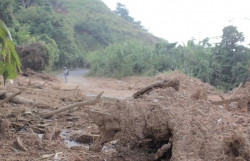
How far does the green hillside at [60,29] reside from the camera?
2370 cm

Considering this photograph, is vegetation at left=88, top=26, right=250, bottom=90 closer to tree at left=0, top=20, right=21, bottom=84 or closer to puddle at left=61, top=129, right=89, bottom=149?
puddle at left=61, top=129, right=89, bottom=149

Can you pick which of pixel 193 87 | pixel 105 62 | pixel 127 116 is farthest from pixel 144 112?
pixel 105 62

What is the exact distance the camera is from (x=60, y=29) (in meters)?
32.5

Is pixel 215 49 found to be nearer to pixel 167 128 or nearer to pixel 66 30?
pixel 66 30

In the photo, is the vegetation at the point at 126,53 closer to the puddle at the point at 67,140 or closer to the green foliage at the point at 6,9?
the green foliage at the point at 6,9

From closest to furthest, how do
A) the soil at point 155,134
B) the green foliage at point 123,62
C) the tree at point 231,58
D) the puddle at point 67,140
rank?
the soil at point 155,134
the puddle at point 67,140
the tree at point 231,58
the green foliage at point 123,62

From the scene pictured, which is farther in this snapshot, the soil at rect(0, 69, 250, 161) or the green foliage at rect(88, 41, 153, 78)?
the green foliage at rect(88, 41, 153, 78)

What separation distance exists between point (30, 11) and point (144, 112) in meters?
30.1

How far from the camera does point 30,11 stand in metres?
32.2

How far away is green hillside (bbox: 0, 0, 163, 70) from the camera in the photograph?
23703mm

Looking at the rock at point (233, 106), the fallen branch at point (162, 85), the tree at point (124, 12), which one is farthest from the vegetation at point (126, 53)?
the tree at point (124, 12)

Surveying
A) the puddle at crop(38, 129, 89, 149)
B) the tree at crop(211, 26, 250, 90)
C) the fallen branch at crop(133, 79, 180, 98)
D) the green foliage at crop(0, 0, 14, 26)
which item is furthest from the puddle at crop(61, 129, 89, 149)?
the green foliage at crop(0, 0, 14, 26)

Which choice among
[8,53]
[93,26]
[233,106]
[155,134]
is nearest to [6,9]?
[8,53]

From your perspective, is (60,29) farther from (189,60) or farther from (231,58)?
(231,58)
